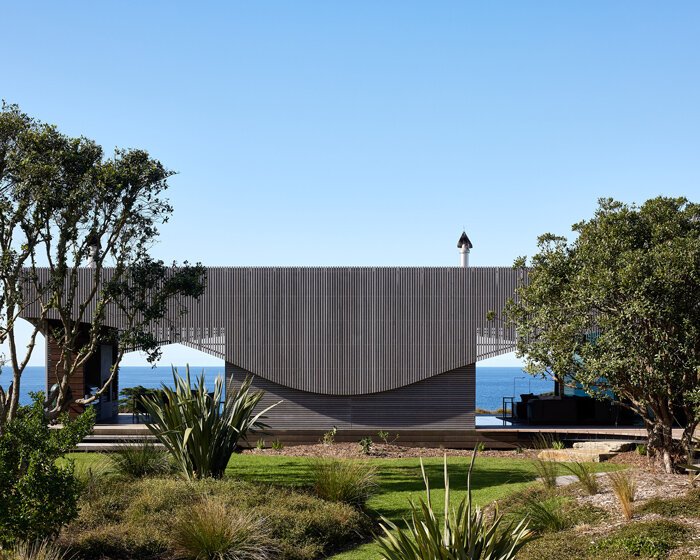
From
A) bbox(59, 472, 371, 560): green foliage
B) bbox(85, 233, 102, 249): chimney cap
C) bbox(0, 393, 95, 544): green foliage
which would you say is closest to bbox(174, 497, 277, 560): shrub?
bbox(59, 472, 371, 560): green foliage

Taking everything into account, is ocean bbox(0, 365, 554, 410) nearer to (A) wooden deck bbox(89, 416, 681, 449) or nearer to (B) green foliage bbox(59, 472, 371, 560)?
(A) wooden deck bbox(89, 416, 681, 449)

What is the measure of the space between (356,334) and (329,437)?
2.20 meters

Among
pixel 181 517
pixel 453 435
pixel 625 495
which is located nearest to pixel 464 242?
pixel 453 435

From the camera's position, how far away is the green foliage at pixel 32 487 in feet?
19.9

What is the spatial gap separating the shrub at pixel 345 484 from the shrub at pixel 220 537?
166cm

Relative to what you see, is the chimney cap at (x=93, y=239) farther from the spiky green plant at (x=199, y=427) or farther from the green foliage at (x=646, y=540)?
the green foliage at (x=646, y=540)

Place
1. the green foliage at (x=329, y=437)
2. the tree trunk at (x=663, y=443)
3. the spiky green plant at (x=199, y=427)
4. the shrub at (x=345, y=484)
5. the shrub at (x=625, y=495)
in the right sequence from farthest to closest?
1. the green foliage at (x=329, y=437)
2. the tree trunk at (x=663, y=443)
3. the spiky green plant at (x=199, y=427)
4. the shrub at (x=345, y=484)
5. the shrub at (x=625, y=495)

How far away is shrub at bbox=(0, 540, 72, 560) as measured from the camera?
5.80 m

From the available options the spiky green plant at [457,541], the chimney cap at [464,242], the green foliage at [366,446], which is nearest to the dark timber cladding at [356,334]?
the chimney cap at [464,242]

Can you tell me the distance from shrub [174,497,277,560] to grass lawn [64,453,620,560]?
1126 mm

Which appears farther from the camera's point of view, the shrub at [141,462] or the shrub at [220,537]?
the shrub at [141,462]

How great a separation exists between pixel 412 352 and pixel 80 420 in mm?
8505

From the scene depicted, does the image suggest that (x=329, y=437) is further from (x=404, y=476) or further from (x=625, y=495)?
(x=625, y=495)

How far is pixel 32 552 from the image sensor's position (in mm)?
5934
